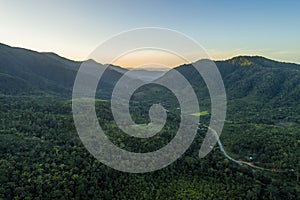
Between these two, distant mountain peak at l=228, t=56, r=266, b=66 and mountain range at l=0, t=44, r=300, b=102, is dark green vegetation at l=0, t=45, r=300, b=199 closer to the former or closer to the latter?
mountain range at l=0, t=44, r=300, b=102

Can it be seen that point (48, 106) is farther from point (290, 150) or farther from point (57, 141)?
point (290, 150)

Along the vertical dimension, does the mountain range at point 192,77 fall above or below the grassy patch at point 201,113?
above

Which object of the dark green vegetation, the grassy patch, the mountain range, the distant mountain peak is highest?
the distant mountain peak

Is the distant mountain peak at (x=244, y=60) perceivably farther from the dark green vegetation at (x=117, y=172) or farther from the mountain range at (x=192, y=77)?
the dark green vegetation at (x=117, y=172)

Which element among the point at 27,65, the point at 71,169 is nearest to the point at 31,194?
the point at 71,169

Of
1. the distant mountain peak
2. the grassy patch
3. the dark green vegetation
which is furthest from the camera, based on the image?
the distant mountain peak

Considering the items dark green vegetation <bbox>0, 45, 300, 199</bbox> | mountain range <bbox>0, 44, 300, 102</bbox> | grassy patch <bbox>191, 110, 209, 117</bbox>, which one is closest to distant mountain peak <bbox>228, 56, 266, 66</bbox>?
mountain range <bbox>0, 44, 300, 102</bbox>

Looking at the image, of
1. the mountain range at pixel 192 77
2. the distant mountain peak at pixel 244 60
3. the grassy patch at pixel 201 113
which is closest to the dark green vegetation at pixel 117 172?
the grassy patch at pixel 201 113

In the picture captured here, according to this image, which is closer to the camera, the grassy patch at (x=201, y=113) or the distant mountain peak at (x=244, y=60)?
the grassy patch at (x=201, y=113)

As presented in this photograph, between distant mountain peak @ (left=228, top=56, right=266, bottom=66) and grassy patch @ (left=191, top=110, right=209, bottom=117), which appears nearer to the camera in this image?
grassy patch @ (left=191, top=110, right=209, bottom=117)

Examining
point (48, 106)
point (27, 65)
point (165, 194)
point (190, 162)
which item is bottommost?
point (165, 194)

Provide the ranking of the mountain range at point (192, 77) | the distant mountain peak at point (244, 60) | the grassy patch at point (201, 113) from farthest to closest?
the distant mountain peak at point (244, 60) < the mountain range at point (192, 77) < the grassy patch at point (201, 113)
